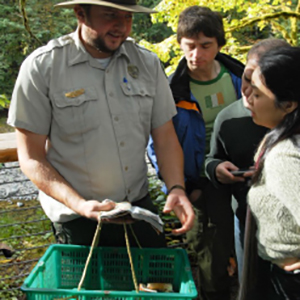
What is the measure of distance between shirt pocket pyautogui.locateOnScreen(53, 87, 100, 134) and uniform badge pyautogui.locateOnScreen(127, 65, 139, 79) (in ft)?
0.75

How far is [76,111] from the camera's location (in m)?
1.86

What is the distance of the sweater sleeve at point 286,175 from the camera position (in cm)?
151

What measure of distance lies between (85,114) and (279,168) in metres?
0.86

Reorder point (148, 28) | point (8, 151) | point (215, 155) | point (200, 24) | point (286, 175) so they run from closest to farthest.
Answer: point (286, 175) < point (215, 155) < point (200, 24) < point (8, 151) < point (148, 28)

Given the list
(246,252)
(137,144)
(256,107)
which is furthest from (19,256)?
(256,107)

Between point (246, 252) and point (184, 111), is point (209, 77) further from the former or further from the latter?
point (246, 252)

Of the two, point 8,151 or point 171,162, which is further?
point 8,151

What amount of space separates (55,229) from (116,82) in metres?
0.78

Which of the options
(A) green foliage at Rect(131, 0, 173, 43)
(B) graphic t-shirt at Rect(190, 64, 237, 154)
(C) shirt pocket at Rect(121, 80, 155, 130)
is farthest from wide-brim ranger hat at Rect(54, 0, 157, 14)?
(A) green foliage at Rect(131, 0, 173, 43)

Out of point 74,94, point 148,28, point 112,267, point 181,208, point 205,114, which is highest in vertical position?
point 74,94

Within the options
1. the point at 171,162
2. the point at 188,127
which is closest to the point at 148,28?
the point at 188,127

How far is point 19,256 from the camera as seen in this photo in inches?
140

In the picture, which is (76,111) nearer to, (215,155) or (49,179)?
(49,179)

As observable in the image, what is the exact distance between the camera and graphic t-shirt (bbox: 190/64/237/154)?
233 cm
